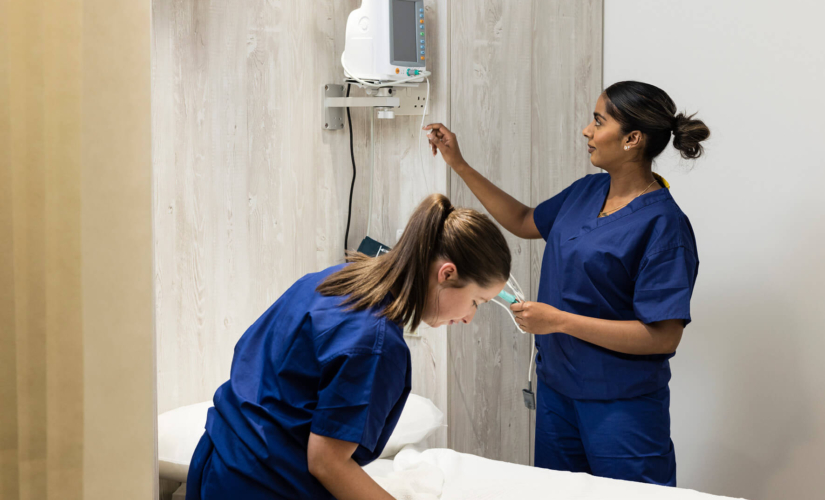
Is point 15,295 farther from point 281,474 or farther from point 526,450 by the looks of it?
point 526,450

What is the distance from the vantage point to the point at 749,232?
2.23m

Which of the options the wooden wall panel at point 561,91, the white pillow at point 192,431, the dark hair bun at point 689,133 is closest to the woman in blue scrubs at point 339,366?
the white pillow at point 192,431

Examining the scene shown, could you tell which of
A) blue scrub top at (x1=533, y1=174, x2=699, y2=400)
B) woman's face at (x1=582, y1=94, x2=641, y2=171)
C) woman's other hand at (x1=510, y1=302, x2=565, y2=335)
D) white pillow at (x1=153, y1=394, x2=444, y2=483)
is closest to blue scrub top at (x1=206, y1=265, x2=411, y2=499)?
white pillow at (x1=153, y1=394, x2=444, y2=483)

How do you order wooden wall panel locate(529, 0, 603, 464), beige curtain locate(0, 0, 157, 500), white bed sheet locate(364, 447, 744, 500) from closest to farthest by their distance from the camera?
beige curtain locate(0, 0, 157, 500) < white bed sheet locate(364, 447, 744, 500) < wooden wall panel locate(529, 0, 603, 464)

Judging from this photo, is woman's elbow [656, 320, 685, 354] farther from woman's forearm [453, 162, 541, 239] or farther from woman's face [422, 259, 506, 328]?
woman's face [422, 259, 506, 328]

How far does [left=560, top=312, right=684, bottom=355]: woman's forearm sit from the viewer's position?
1.63 m

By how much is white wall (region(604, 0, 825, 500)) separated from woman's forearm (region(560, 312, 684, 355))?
2.49ft

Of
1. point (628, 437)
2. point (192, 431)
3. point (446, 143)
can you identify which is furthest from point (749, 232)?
point (192, 431)

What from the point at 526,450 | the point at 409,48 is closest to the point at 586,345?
the point at 526,450

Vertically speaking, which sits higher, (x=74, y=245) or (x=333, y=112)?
(x=333, y=112)

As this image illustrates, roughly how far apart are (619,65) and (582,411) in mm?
1476

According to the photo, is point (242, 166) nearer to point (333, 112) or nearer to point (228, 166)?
point (228, 166)

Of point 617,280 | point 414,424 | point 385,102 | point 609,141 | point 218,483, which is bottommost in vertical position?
point 414,424

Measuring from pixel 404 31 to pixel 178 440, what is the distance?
1319 mm
